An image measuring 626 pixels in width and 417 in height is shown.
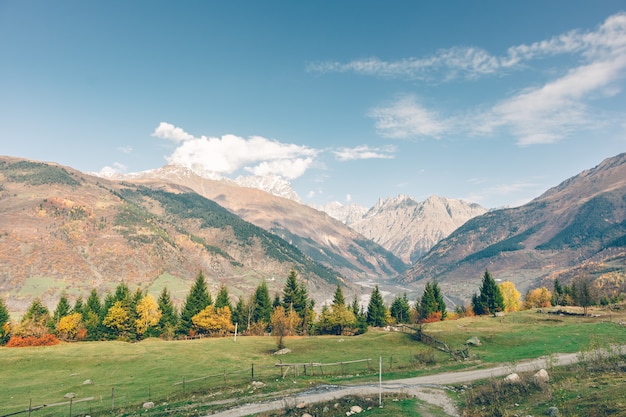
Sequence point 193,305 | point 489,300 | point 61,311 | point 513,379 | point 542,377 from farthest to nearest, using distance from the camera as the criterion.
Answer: point 489,300 → point 61,311 → point 193,305 → point 513,379 → point 542,377

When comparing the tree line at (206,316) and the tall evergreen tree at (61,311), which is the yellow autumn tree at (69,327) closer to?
the tree line at (206,316)

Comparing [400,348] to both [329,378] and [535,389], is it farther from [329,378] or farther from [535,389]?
[535,389]

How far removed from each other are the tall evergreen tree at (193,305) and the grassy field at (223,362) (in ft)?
96.5

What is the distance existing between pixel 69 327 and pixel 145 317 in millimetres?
21249

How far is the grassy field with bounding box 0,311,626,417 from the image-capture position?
43719 millimetres

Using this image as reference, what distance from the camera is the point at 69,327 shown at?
104312 millimetres

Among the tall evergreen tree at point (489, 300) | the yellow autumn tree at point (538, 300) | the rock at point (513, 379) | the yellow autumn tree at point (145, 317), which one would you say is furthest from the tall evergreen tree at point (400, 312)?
the rock at point (513, 379)

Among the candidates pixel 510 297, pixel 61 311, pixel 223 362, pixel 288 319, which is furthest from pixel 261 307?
pixel 510 297

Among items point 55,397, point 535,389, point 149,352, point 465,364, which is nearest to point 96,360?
point 149,352

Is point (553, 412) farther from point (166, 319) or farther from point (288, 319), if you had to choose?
point (166, 319)

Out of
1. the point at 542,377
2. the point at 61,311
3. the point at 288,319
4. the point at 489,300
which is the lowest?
the point at 288,319

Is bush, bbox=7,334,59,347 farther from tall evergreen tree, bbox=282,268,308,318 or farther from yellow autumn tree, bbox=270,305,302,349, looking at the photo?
tall evergreen tree, bbox=282,268,308,318

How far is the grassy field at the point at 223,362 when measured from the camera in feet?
143

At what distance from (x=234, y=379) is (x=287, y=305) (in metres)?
64.5
